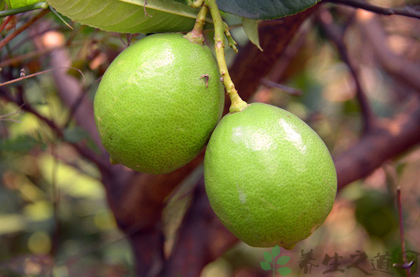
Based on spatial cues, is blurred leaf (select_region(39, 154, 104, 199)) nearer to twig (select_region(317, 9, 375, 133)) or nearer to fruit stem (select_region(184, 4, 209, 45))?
twig (select_region(317, 9, 375, 133))

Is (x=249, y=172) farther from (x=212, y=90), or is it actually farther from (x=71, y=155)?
(x=71, y=155)

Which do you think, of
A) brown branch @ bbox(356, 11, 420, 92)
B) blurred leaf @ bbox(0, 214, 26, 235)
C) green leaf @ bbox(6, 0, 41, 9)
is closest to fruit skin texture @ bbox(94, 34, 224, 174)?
green leaf @ bbox(6, 0, 41, 9)

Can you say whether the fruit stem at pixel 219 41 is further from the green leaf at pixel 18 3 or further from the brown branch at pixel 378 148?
the brown branch at pixel 378 148

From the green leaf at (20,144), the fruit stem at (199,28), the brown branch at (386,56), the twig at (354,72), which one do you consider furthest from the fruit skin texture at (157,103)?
the brown branch at (386,56)

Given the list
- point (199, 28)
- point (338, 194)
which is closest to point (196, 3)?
point (199, 28)

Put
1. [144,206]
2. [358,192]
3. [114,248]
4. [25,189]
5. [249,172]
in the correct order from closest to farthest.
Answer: [249,172]
[144,206]
[358,192]
[114,248]
[25,189]

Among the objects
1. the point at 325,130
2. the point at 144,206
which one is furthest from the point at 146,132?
the point at 325,130

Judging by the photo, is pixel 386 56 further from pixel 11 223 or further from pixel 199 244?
pixel 11 223
